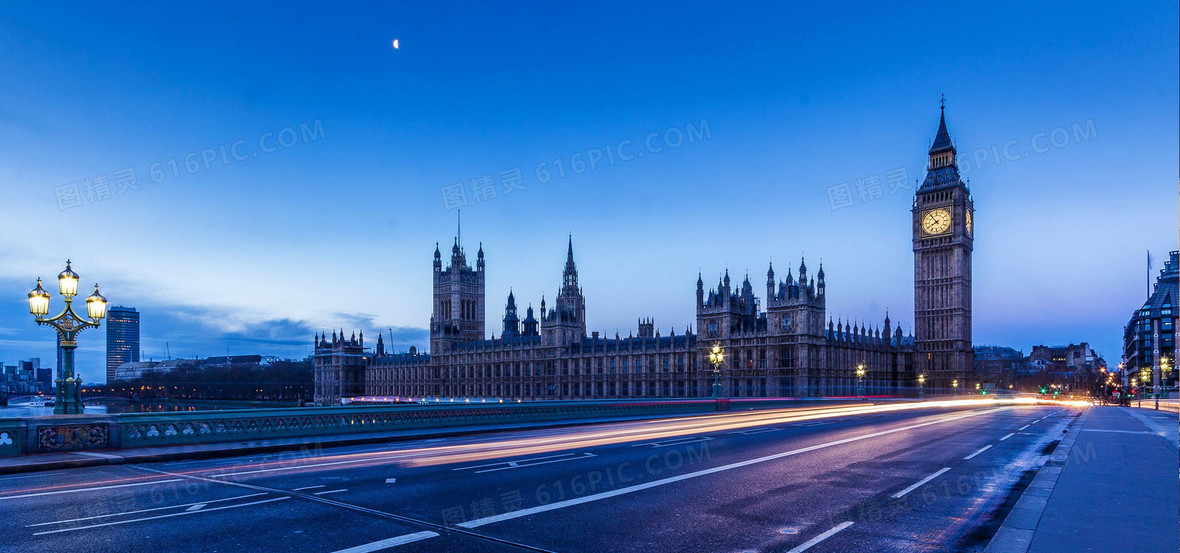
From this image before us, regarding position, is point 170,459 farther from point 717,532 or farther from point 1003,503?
point 1003,503

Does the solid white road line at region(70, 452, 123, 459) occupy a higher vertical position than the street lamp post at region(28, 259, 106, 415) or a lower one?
lower

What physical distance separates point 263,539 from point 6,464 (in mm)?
9361

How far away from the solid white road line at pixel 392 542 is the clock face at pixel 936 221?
11037cm

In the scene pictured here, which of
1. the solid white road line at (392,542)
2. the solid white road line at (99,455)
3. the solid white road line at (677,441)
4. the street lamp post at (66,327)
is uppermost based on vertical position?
the street lamp post at (66,327)

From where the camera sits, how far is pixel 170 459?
15.9 meters

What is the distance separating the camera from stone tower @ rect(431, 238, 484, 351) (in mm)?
144375

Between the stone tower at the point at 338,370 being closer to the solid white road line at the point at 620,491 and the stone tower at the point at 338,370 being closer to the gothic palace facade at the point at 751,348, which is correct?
the gothic palace facade at the point at 751,348

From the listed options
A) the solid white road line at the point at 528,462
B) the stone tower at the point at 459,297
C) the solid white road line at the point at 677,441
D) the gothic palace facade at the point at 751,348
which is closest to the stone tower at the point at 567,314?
the gothic palace facade at the point at 751,348

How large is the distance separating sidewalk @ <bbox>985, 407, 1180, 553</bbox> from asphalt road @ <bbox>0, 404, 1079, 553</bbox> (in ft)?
1.81

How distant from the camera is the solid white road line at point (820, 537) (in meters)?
7.80

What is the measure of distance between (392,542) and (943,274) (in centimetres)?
10988

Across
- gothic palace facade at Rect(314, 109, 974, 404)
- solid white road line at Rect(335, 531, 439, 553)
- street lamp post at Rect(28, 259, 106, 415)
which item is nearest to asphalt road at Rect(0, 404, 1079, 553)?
solid white road line at Rect(335, 531, 439, 553)

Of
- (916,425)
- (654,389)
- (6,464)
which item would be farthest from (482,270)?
(6,464)

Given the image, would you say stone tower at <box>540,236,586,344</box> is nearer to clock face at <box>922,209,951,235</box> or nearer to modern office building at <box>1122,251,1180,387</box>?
clock face at <box>922,209,951,235</box>
